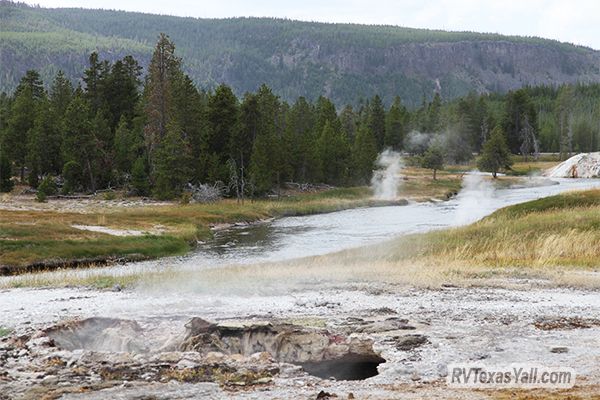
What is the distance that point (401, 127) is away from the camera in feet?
456

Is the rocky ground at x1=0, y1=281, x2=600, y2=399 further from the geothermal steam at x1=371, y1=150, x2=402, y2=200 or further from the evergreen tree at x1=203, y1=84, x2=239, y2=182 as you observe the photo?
the geothermal steam at x1=371, y1=150, x2=402, y2=200

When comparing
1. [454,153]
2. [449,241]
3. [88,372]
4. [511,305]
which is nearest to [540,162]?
[454,153]

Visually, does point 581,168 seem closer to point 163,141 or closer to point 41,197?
point 163,141

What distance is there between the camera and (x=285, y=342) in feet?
45.3

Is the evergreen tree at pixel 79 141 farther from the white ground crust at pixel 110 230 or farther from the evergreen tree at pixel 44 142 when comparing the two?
the white ground crust at pixel 110 230

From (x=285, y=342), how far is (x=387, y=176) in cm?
9182

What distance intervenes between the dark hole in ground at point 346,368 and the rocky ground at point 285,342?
3 cm

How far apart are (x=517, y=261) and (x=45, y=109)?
68781 mm

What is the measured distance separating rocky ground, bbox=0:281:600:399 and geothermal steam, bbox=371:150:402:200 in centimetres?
6628

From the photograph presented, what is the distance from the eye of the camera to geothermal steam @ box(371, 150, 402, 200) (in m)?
88.6

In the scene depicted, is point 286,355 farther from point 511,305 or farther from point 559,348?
point 511,305

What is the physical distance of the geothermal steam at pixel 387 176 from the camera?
8862 centimetres

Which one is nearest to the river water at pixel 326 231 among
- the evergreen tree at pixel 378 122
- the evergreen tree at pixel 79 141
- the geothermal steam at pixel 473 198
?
the geothermal steam at pixel 473 198

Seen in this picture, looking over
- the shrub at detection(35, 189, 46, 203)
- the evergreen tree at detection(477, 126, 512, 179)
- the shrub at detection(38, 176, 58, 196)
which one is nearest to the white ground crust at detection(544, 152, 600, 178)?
the evergreen tree at detection(477, 126, 512, 179)
